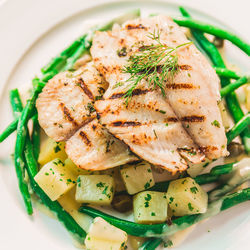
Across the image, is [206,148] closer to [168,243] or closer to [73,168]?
[168,243]

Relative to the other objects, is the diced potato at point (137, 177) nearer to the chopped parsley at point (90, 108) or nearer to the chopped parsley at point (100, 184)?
the chopped parsley at point (100, 184)

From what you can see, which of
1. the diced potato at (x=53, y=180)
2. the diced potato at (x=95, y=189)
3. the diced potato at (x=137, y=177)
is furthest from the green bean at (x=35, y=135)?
the diced potato at (x=137, y=177)

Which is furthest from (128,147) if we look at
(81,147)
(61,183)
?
(61,183)

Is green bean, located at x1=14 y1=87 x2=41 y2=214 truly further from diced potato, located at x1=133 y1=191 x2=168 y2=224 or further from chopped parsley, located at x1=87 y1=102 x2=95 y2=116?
diced potato, located at x1=133 y1=191 x2=168 y2=224

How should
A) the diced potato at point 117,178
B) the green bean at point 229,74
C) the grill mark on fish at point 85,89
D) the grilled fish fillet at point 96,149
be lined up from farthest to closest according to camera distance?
the green bean at point 229,74 < the diced potato at point 117,178 < the grill mark on fish at point 85,89 < the grilled fish fillet at point 96,149

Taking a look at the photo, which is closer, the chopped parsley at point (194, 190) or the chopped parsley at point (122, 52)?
the chopped parsley at point (194, 190)

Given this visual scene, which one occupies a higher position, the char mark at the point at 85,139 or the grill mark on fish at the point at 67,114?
the grill mark on fish at the point at 67,114

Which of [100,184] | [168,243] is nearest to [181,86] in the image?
[100,184]
